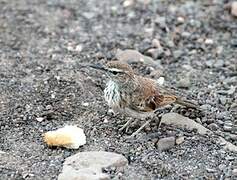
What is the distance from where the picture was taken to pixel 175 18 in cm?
1231

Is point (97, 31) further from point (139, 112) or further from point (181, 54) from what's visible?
point (139, 112)

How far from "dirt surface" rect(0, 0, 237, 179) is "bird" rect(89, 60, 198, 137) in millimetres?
291

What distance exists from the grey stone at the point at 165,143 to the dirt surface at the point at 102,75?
7 centimetres

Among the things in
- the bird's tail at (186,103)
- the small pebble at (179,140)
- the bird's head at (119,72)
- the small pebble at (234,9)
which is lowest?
the small pebble at (179,140)

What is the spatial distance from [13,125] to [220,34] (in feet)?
15.8

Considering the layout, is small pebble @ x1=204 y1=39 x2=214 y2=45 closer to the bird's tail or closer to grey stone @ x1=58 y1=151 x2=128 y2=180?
the bird's tail

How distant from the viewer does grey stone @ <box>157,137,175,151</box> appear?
8.27m

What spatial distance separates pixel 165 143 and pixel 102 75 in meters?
2.19

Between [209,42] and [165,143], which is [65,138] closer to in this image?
[165,143]

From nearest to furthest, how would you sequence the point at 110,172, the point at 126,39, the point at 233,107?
the point at 110,172 < the point at 233,107 < the point at 126,39

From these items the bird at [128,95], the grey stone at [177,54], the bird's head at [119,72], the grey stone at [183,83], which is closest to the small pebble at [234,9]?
the grey stone at [177,54]

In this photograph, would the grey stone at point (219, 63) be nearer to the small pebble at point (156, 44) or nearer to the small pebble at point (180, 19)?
the small pebble at point (156, 44)

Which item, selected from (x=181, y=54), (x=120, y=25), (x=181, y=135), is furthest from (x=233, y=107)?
(x=120, y=25)

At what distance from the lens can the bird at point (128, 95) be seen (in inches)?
337
